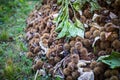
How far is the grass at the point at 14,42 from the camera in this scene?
109 inches

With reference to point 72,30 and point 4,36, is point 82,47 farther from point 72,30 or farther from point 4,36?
point 4,36

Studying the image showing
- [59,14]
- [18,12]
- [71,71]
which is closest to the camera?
[71,71]

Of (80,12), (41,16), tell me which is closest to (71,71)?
(80,12)

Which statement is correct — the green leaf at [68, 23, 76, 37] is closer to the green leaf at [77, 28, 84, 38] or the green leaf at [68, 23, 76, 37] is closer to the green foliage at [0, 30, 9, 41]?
the green leaf at [77, 28, 84, 38]

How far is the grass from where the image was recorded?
2.78 m

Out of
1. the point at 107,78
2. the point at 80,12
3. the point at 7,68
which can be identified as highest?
the point at 80,12

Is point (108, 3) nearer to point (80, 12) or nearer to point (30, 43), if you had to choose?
point (80, 12)

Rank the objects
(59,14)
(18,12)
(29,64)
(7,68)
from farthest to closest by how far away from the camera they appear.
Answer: (18,12) → (59,14) → (29,64) → (7,68)

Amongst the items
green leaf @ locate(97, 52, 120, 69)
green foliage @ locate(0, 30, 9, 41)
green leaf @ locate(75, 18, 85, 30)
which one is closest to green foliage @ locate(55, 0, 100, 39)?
green leaf @ locate(75, 18, 85, 30)

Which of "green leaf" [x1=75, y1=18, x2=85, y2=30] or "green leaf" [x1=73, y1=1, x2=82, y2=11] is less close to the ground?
"green leaf" [x1=73, y1=1, x2=82, y2=11]

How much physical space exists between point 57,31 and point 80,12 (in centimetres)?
33

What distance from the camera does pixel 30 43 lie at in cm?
318

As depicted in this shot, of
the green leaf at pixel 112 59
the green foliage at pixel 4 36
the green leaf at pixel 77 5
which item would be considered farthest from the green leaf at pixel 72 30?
the green foliage at pixel 4 36

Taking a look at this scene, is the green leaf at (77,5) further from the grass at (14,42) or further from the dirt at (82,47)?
the grass at (14,42)
